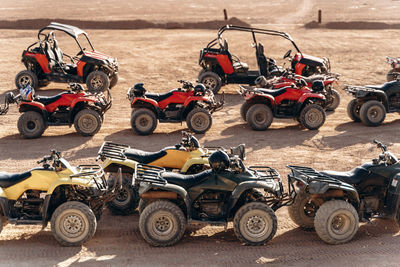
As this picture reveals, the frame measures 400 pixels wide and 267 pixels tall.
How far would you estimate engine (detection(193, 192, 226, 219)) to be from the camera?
10141 mm

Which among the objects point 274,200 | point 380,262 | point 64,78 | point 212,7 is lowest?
point 380,262

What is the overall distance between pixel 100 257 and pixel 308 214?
3.50m

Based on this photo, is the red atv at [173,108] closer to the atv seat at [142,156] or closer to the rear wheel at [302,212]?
the atv seat at [142,156]

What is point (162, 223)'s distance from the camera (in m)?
9.83

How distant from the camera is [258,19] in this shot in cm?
3931

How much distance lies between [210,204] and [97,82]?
11.7 meters

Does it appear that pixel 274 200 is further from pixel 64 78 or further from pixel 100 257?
pixel 64 78

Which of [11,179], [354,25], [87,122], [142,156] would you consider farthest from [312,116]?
[354,25]

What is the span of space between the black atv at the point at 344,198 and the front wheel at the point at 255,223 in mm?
739

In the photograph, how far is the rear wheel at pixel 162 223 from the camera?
9.71 m

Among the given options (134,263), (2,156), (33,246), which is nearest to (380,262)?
(134,263)

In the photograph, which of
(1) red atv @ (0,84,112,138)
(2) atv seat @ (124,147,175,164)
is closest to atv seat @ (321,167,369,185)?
(2) atv seat @ (124,147,175,164)

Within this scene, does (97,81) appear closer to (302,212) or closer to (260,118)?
(260,118)

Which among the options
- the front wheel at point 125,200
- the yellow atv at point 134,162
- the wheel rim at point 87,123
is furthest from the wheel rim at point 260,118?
the front wheel at point 125,200
